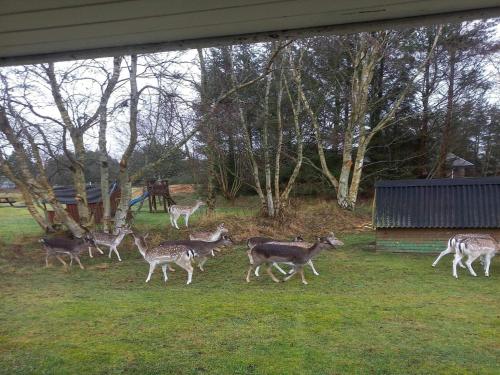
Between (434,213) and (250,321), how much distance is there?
789 cm

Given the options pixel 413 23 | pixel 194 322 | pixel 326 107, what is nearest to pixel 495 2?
pixel 413 23

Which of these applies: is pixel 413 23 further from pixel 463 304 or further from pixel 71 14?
pixel 463 304

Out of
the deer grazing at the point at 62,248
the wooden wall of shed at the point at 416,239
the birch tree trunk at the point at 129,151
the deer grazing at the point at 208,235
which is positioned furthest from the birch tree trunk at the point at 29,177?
the wooden wall of shed at the point at 416,239

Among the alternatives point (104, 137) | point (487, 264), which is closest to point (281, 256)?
point (487, 264)

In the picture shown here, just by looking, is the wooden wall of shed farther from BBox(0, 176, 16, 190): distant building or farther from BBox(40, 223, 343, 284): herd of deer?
BBox(0, 176, 16, 190): distant building

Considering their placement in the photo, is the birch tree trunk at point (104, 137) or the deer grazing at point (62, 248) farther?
the birch tree trunk at point (104, 137)

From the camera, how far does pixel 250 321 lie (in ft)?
22.7

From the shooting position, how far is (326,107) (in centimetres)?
2516

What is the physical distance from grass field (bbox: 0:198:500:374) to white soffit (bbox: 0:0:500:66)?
3.90 metres

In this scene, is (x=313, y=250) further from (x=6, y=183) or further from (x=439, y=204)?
(x=6, y=183)

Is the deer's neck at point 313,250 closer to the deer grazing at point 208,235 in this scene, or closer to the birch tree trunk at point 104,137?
the deer grazing at point 208,235

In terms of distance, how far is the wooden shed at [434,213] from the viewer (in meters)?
12.3

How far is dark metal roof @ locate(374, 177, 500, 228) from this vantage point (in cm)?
1230

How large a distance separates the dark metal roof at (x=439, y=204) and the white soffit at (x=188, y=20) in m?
11.0
